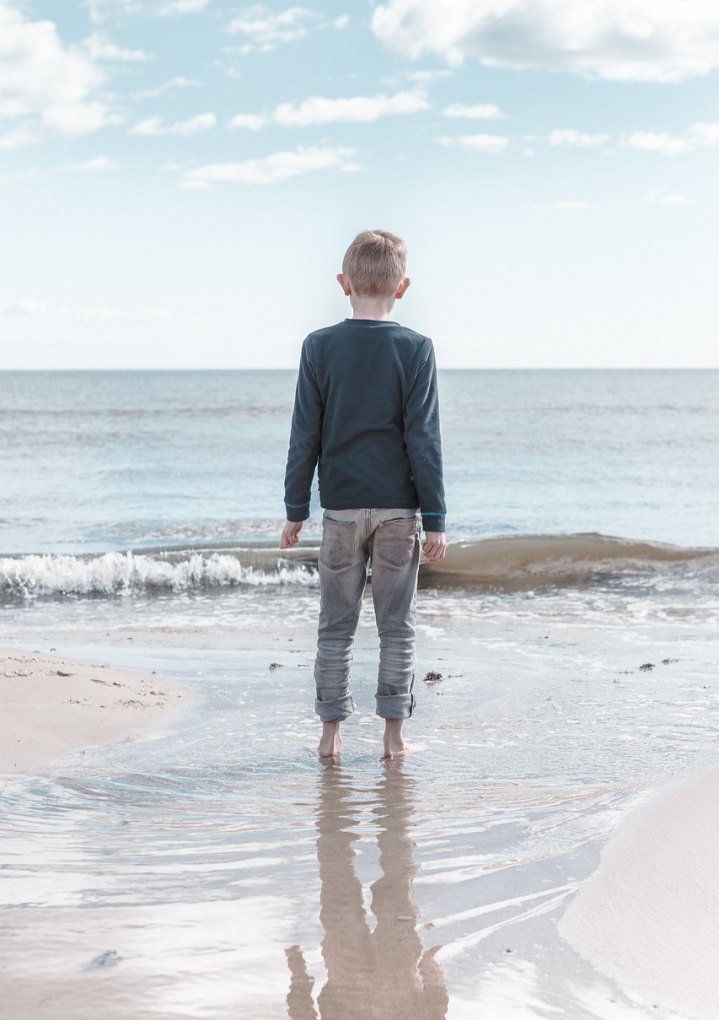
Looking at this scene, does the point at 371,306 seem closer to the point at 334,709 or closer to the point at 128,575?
the point at 334,709

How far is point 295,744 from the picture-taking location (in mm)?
4195

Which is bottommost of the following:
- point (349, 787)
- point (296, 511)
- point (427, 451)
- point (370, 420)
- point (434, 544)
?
point (349, 787)

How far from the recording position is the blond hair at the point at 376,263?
368cm

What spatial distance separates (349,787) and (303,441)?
1.29 metres

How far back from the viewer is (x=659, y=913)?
7.72 feet

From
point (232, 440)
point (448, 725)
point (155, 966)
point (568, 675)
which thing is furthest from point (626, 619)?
point (232, 440)

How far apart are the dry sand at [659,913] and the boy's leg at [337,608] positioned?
4.23ft

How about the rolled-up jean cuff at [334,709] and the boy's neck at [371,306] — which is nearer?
the boy's neck at [371,306]

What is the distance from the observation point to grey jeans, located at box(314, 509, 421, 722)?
3811mm

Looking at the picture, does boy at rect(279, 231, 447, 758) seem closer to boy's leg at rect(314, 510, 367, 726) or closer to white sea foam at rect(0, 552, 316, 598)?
boy's leg at rect(314, 510, 367, 726)

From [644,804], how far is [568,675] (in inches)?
97.4

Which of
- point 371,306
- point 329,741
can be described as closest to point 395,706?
point 329,741

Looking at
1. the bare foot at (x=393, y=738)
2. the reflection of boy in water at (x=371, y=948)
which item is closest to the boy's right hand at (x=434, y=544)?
the bare foot at (x=393, y=738)

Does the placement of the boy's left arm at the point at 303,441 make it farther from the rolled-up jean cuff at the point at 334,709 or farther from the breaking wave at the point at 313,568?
the breaking wave at the point at 313,568
